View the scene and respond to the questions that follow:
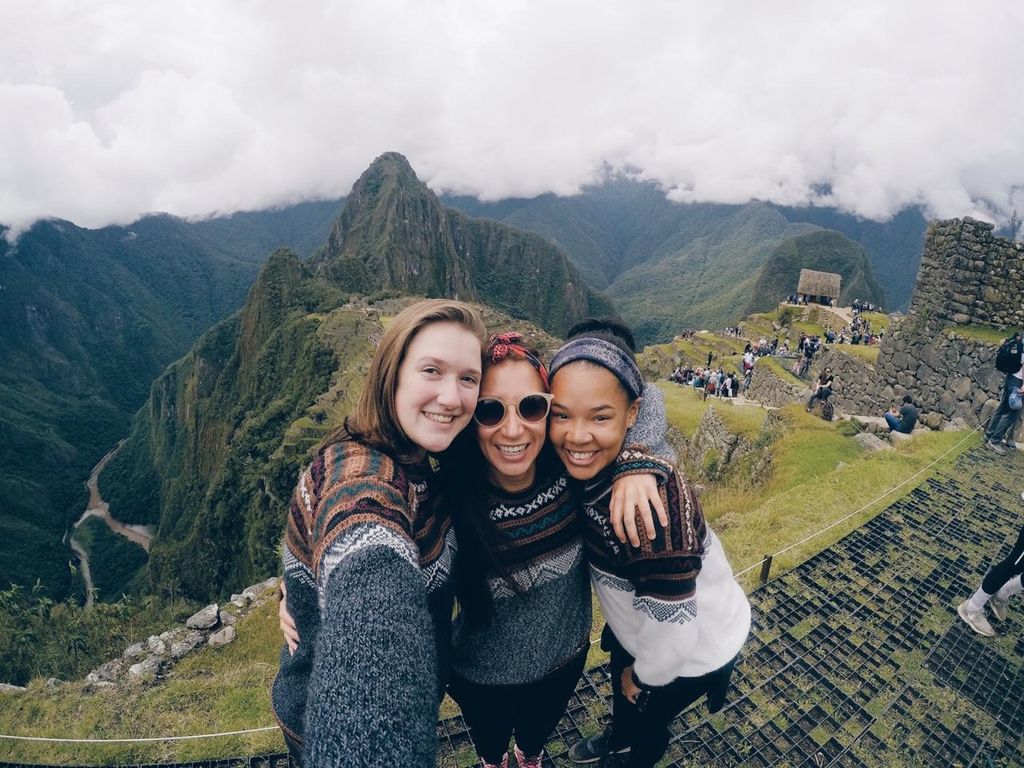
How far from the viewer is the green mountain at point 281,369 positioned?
4072 centimetres

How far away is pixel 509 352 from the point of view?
2.22 meters

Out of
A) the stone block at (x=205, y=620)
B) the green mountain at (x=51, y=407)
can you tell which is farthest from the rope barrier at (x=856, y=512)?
the green mountain at (x=51, y=407)

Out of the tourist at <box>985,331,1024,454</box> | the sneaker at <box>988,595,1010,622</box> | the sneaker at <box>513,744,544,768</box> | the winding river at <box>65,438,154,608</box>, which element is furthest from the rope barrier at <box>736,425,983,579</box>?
the winding river at <box>65,438,154,608</box>

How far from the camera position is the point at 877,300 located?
116 meters

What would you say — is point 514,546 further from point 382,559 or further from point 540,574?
point 382,559

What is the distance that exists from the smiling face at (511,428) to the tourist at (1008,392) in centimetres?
1054

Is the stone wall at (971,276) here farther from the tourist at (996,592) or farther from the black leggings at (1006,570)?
the black leggings at (1006,570)

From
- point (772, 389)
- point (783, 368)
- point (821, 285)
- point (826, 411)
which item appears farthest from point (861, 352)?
point (821, 285)

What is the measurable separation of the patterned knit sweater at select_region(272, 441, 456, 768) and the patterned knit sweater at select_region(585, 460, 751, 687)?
27.1 inches

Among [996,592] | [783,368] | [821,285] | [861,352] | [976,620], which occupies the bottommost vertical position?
[821,285]

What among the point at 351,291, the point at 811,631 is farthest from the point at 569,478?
the point at 351,291

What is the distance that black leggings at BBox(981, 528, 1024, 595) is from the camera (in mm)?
4578

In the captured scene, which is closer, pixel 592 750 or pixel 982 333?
pixel 592 750

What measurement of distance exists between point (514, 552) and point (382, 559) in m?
0.88
